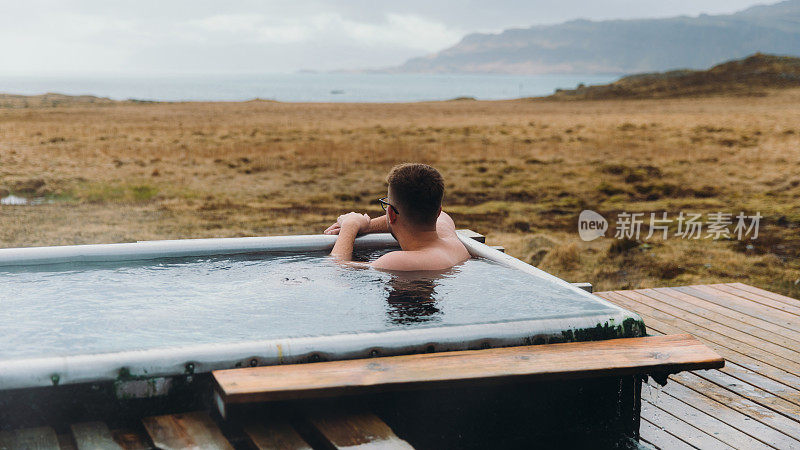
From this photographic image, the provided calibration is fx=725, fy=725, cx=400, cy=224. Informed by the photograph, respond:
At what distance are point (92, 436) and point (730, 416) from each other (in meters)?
2.52

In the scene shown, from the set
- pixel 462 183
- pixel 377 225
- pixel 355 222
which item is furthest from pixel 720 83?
pixel 355 222

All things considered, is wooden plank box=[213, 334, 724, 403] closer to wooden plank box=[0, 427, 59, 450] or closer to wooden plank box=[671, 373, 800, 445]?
wooden plank box=[0, 427, 59, 450]

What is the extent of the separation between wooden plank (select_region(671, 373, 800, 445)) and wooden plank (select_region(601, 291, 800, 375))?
472 mm

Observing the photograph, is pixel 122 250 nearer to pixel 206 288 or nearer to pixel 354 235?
pixel 206 288

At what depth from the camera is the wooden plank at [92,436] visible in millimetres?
2088

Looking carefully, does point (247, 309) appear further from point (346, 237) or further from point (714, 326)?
point (714, 326)

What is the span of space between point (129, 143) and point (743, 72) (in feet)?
142

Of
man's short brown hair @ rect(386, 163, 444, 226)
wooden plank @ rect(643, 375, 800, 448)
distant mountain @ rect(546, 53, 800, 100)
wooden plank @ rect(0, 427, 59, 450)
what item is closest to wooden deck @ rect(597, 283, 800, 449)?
wooden plank @ rect(643, 375, 800, 448)

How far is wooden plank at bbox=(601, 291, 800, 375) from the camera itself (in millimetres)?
3699

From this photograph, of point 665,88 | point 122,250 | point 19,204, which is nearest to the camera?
point 122,250

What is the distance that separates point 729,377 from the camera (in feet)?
11.6

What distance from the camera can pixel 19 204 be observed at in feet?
34.4

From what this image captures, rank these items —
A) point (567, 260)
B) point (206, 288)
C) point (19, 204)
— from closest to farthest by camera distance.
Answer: point (206, 288) → point (567, 260) → point (19, 204)

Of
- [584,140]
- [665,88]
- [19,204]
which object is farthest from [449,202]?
[665,88]
